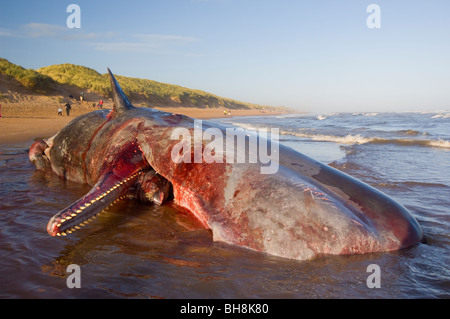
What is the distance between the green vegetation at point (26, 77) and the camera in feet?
91.4

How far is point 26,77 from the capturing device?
2808 cm

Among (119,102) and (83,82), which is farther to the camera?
→ (83,82)

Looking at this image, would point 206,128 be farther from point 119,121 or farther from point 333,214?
point 333,214

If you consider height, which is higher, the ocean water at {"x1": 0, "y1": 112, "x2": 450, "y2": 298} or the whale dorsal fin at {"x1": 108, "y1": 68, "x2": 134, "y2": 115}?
the whale dorsal fin at {"x1": 108, "y1": 68, "x2": 134, "y2": 115}

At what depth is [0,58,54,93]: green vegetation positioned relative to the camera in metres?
27.8

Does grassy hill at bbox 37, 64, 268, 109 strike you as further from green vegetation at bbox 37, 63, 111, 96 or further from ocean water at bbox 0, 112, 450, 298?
ocean water at bbox 0, 112, 450, 298

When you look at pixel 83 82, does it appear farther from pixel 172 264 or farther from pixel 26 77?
pixel 172 264

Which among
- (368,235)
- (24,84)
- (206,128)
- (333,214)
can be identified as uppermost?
(24,84)

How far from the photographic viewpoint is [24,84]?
91.4ft

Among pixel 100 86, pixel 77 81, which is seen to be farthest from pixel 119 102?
pixel 77 81

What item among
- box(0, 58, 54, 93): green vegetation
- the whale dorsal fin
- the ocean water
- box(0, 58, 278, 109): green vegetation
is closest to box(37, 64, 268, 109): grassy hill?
box(0, 58, 278, 109): green vegetation

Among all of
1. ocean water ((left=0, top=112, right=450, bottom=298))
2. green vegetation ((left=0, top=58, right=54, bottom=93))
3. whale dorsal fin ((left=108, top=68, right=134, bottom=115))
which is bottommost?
ocean water ((left=0, top=112, right=450, bottom=298))

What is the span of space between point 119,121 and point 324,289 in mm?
3074
